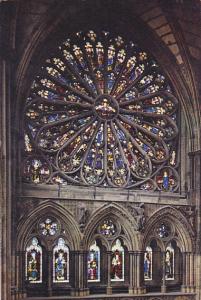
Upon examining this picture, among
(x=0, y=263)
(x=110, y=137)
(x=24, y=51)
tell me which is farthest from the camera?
(x=110, y=137)

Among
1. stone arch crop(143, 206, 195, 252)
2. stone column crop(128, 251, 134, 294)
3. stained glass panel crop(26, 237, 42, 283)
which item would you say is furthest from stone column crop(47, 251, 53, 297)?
stone arch crop(143, 206, 195, 252)

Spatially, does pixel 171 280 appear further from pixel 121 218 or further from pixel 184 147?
pixel 184 147

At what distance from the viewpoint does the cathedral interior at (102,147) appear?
17.1m

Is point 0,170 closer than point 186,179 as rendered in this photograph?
Yes

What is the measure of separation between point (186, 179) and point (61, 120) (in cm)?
390

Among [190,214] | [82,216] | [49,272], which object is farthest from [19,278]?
[190,214]

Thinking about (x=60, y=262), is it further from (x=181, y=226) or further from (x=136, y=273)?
(x=181, y=226)

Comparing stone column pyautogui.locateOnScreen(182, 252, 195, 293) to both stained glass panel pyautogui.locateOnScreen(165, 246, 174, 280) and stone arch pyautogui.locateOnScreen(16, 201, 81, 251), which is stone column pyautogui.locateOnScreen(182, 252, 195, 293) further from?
stone arch pyautogui.locateOnScreen(16, 201, 81, 251)

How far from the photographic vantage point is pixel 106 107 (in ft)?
61.5

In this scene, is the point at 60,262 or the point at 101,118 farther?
the point at 101,118

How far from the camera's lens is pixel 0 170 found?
1587cm

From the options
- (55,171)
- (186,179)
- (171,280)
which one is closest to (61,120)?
(55,171)

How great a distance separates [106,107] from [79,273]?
4.54m

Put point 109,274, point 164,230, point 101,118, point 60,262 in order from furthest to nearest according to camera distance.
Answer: point 164,230, point 101,118, point 109,274, point 60,262
